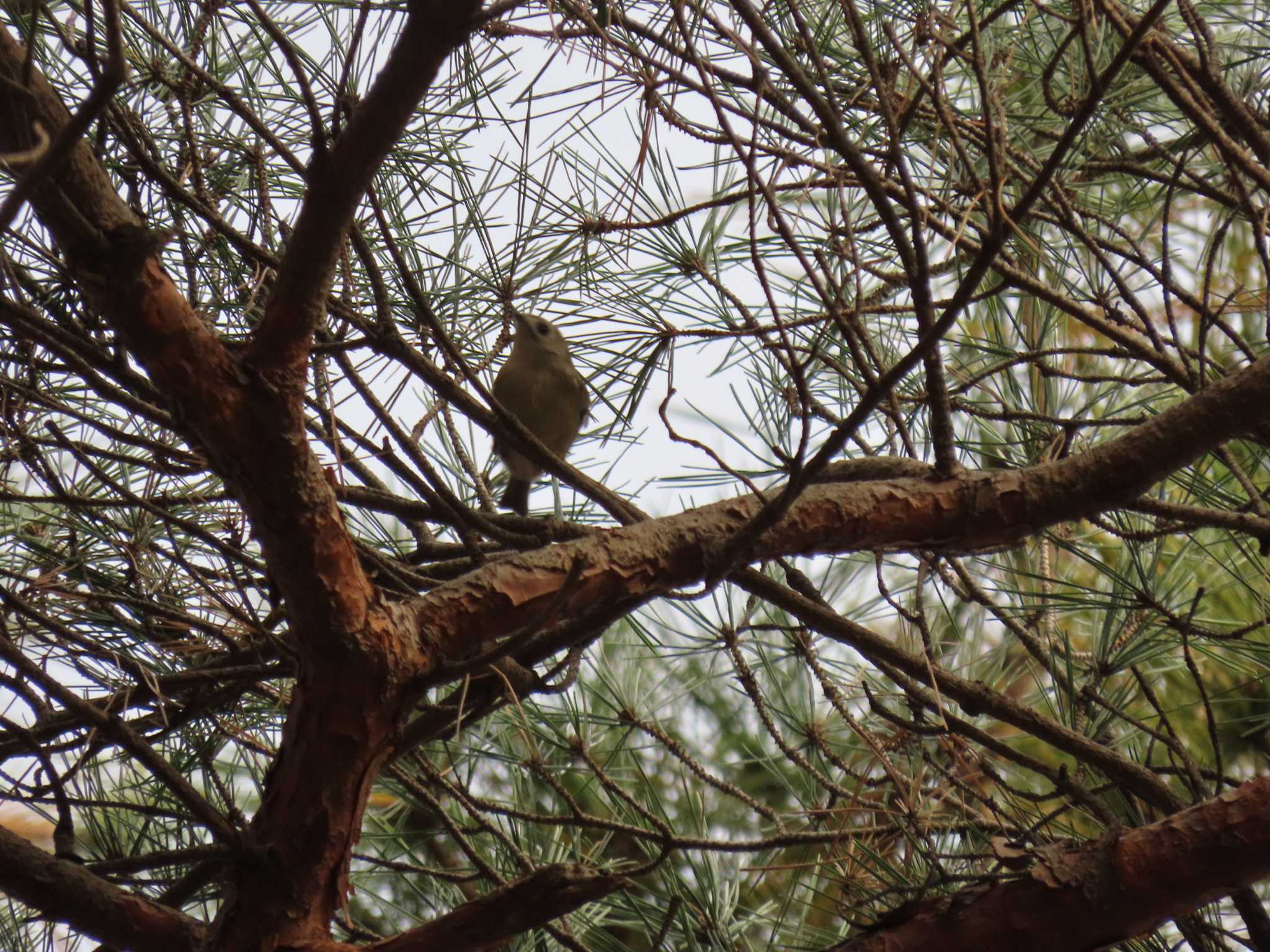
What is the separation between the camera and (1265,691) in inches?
98.5

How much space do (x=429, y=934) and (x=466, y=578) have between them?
29 cm

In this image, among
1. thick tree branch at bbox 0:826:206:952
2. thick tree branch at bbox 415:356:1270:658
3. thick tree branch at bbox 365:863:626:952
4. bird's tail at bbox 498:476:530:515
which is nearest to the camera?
thick tree branch at bbox 365:863:626:952

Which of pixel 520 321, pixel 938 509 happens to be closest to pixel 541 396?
pixel 520 321

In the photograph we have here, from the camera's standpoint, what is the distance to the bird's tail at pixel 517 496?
103 inches

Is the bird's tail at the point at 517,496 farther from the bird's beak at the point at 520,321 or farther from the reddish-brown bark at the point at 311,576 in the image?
the reddish-brown bark at the point at 311,576

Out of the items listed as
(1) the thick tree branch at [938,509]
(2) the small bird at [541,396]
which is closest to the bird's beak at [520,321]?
(2) the small bird at [541,396]

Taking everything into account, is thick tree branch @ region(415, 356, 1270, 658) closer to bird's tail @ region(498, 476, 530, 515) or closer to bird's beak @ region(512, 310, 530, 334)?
bird's beak @ region(512, 310, 530, 334)

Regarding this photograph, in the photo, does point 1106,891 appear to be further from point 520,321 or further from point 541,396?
point 541,396

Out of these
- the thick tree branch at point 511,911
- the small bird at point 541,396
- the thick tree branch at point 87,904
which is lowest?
the thick tree branch at point 87,904

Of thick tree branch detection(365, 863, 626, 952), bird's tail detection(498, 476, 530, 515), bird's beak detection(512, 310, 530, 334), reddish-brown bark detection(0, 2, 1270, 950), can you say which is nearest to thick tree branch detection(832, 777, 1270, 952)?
reddish-brown bark detection(0, 2, 1270, 950)

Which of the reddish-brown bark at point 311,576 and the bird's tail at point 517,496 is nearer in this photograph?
the reddish-brown bark at point 311,576

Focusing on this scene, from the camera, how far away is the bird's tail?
103 inches

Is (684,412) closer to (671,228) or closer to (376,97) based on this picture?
(671,228)

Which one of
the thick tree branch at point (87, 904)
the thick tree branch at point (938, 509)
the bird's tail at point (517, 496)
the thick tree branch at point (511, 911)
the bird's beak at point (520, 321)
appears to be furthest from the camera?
the bird's tail at point (517, 496)
